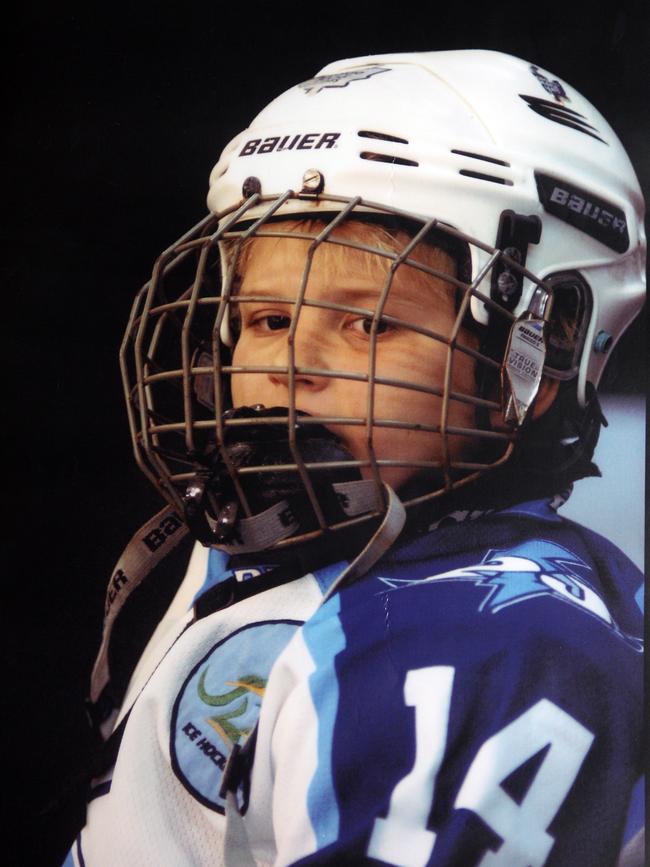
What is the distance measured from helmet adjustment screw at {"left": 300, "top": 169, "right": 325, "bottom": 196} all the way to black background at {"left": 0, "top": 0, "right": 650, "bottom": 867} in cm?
16

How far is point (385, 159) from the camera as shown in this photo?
80 cm

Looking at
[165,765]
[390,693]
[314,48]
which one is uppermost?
[314,48]

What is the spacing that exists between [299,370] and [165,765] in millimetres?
344

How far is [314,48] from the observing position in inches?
35.8

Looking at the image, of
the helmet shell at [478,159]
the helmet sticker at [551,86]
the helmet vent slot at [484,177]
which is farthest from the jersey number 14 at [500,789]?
the helmet sticker at [551,86]

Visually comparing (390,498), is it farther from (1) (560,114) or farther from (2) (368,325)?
(1) (560,114)

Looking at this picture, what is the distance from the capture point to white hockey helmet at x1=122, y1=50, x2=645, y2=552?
2.59ft

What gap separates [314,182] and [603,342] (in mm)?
308

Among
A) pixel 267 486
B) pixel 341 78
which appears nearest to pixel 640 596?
pixel 267 486

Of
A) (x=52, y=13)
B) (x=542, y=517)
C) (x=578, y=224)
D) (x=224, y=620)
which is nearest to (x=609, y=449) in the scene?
(x=542, y=517)

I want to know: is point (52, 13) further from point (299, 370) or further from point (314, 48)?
point (299, 370)

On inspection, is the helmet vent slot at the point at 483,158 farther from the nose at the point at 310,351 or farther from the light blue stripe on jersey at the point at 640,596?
the light blue stripe on jersey at the point at 640,596

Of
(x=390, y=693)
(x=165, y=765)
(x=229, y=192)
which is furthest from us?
(x=229, y=192)

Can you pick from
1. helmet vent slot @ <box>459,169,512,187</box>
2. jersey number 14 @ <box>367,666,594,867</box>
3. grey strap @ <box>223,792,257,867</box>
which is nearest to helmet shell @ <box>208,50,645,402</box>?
helmet vent slot @ <box>459,169,512,187</box>
